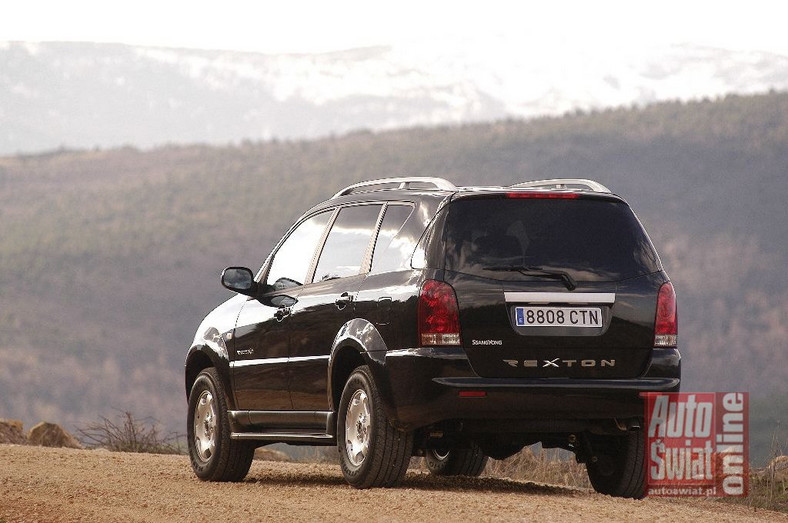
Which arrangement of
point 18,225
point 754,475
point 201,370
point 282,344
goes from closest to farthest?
1. point 282,344
2. point 201,370
3. point 754,475
4. point 18,225

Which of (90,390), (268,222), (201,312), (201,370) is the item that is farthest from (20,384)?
(201,370)

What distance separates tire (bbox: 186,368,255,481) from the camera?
11.3 meters

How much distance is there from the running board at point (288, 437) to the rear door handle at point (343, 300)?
874mm

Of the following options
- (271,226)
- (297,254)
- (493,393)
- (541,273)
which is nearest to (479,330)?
(493,393)

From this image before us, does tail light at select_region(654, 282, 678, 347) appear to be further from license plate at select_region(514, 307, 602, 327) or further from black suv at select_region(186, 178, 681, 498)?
license plate at select_region(514, 307, 602, 327)

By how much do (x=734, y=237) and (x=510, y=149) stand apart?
14030 millimetres

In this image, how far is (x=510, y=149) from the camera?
79125mm

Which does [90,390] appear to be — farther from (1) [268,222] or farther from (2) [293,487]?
(2) [293,487]

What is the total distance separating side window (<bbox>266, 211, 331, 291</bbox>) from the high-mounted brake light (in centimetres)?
178

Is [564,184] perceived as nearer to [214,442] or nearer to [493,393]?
[493,393]

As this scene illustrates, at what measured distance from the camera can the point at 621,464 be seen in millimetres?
10062

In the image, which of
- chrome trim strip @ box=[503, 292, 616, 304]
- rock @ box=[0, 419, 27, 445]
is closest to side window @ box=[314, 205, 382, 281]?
chrome trim strip @ box=[503, 292, 616, 304]

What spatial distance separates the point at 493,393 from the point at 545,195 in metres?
1.33

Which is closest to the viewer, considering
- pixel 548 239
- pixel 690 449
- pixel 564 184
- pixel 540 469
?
pixel 548 239
